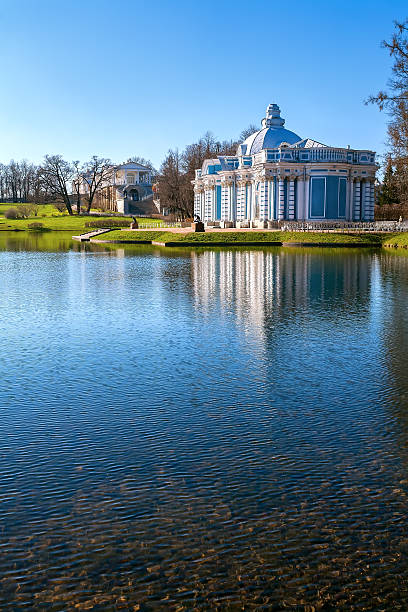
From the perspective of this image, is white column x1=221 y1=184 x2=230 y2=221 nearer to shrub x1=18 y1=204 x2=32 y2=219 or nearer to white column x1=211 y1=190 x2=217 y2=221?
white column x1=211 y1=190 x2=217 y2=221

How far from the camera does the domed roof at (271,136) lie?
6119 cm

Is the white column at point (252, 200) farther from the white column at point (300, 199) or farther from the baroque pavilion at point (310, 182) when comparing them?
the white column at point (300, 199)

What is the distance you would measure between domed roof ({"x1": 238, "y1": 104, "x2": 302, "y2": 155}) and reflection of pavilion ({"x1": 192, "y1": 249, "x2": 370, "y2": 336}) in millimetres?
30235

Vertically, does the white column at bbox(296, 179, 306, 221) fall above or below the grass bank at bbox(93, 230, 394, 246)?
above

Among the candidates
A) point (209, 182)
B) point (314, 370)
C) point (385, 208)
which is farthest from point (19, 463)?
point (385, 208)

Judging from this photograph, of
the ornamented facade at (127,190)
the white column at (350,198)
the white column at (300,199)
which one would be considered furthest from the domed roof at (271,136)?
the ornamented facade at (127,190)

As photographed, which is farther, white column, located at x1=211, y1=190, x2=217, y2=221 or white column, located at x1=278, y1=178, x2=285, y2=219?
white column, located at x1=211, y1=190, x2=217, y2=221

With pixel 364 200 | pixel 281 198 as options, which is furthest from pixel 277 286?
pixel 364 200

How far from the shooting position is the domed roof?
2409 inches

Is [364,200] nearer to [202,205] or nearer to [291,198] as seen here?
[291,198]

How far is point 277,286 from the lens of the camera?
817 inches

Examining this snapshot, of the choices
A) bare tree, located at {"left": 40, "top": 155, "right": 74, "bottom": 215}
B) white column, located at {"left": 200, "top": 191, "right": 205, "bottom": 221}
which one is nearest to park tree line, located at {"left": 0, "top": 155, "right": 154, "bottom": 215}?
bare tree, located at {"left": 40, "top": 155, "right": 74, "bottom": 215}

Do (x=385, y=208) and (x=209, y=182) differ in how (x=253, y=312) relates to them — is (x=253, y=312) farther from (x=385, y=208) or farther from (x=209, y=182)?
(x=385, y=208)

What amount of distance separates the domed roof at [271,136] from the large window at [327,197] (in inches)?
286
